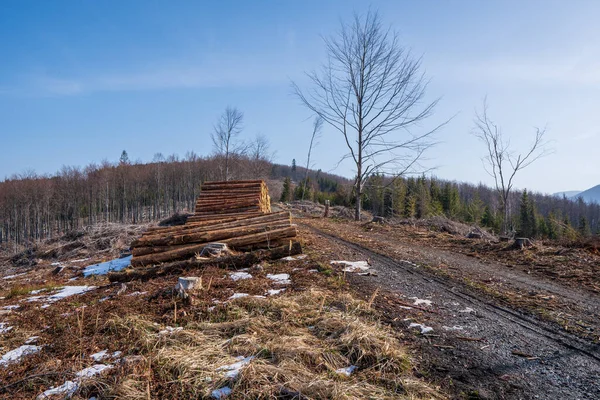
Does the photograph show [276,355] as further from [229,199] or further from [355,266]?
[229,199]

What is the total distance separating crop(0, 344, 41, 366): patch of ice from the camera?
313 centimetres

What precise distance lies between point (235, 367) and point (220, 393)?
33 centimetres

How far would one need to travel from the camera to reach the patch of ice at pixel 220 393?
231 centimetres

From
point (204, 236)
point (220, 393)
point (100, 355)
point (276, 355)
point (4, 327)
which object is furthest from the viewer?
point (204, 236)

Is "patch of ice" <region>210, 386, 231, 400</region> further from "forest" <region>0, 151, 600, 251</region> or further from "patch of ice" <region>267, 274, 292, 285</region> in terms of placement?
"forest" <region>0, 151, 600, 251</region>

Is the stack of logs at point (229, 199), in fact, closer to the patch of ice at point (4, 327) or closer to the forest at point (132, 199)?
the patch of ice at point (4, 327)

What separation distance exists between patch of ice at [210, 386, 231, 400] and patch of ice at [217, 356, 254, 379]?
12 cm

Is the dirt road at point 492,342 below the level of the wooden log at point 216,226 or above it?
below

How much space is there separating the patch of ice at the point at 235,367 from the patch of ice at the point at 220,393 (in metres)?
0.12

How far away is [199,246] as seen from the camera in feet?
23.2

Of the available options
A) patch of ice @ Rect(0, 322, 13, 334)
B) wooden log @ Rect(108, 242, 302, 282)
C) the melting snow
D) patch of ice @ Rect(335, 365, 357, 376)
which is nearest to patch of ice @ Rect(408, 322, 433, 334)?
Result: the melting snow

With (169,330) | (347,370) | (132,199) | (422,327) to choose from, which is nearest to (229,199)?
(169,330)

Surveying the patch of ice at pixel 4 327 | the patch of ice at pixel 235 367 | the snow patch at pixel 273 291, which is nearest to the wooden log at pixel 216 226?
the snow patch at pixel 273 291

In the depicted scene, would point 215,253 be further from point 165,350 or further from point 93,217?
point 93,217
